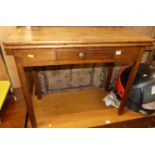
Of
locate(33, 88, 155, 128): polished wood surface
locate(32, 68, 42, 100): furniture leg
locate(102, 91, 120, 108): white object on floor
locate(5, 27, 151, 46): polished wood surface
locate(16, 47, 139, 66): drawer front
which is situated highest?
locate(5, 27, 151, 46): polished wood surface

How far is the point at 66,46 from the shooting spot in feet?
2.44

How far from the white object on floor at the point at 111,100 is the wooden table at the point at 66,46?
579 mm

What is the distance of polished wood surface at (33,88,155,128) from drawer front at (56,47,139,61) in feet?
2.02

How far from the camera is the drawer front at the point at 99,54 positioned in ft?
2.56

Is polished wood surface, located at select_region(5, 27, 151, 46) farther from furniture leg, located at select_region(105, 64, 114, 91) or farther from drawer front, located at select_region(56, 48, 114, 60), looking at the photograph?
furniture leg, located at select_region(105, 64, 114, 91)

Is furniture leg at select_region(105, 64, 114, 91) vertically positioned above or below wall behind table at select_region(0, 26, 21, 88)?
below

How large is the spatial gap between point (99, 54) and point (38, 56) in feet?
1.17

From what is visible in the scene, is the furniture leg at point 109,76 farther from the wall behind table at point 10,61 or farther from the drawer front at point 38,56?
the wall behind table at point 10,61

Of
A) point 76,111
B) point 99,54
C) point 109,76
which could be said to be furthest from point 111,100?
point 99,54

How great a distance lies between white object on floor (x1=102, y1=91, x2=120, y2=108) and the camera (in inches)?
53.7

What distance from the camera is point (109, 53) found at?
0.84 metres

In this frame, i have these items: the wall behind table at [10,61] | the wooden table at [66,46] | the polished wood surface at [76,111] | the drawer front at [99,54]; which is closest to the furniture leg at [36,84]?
the polished wood surface at [76,111]

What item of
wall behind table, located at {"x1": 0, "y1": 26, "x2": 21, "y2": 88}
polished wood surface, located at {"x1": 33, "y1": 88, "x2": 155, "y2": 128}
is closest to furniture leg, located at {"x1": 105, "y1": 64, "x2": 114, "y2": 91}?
polished wood surface, located at {"x1": 33, "y1": 88, "x2": 155, "y2": 128}
